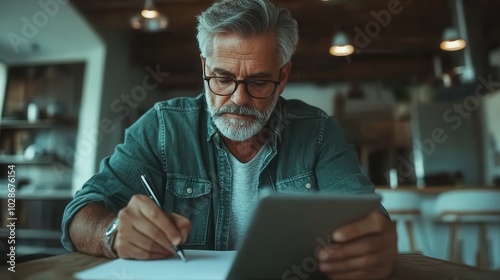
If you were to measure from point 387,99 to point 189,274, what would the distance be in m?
0.47

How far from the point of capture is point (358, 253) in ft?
1.23

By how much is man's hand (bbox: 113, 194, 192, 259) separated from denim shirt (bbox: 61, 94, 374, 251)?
10 cm

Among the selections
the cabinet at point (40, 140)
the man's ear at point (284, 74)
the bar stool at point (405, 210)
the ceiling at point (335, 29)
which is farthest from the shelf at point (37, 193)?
the bar stool at point (405, 210)

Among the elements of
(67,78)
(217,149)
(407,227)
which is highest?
(67,78)

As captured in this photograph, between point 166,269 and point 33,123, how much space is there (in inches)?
13.2

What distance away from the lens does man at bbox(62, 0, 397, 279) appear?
0.52 metres

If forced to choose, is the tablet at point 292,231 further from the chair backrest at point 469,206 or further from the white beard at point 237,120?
the chair backrest at point 469,206

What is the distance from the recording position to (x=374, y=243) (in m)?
0.39

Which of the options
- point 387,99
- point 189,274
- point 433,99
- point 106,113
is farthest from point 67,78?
point 433,99

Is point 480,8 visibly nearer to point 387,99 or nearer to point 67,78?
point 387,99

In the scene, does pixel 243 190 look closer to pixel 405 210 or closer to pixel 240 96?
pixel 240 96

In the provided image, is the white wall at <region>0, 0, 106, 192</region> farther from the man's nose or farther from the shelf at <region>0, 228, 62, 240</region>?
the man's nose

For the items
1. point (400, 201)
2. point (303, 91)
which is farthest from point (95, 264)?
point (400, 201)

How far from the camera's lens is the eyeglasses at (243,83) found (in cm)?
54
